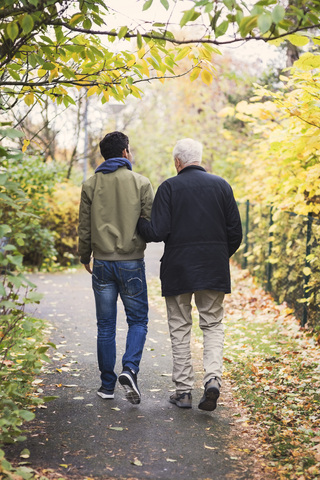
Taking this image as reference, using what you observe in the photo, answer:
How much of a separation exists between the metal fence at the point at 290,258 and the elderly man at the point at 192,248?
2.40m

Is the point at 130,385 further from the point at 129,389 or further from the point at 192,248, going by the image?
the point at 192,248

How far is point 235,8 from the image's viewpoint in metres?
3.00

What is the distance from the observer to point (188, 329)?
15.4 ft

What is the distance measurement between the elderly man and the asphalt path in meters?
0.35

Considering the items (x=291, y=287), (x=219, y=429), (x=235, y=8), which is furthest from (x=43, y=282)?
(x=235, y=8)

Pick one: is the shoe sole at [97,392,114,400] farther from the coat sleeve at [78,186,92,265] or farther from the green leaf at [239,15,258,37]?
the green leaf at [239,15,258,37]

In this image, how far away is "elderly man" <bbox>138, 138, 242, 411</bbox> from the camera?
4.50 metres

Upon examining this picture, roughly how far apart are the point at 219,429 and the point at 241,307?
527cm

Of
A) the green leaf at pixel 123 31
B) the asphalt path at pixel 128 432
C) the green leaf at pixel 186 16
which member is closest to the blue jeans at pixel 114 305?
the asphalt path at pixel 128 432

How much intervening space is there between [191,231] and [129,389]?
1.34 metres

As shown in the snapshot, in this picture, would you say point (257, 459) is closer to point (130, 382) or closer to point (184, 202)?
point (130, 382)

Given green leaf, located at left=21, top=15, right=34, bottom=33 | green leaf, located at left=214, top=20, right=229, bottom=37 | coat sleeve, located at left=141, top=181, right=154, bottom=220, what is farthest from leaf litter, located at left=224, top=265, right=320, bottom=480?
green leaf, located at left=21, top=15, right=34, bottom=33

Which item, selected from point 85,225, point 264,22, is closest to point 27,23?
point 264,22

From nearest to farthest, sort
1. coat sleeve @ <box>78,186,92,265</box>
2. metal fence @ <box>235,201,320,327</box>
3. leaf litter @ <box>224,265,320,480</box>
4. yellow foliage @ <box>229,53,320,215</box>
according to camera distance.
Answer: leaf litter @ <box>224,265,320,480</box> < coat sleeve @ <box>78,186,92,265</box> < yellow foliage @ <box>229,53,320,215</box> < metal fence @ <box>235,201,320,327</box>
